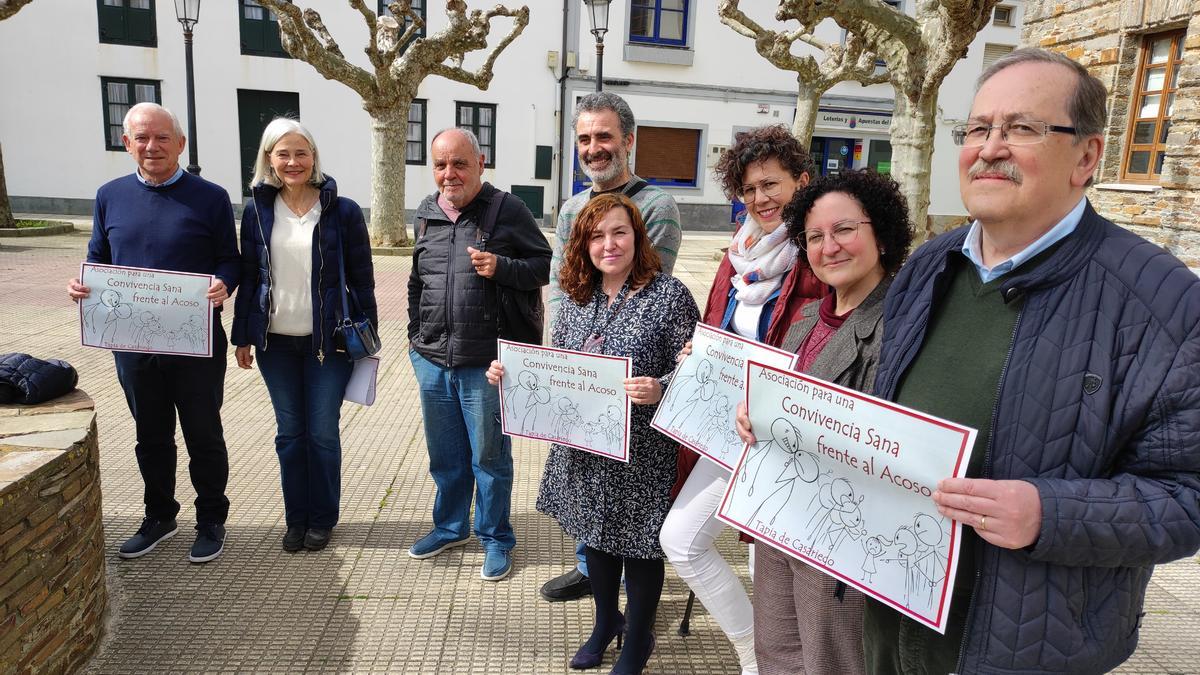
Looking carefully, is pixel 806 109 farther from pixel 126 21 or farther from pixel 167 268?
pixel 126 21

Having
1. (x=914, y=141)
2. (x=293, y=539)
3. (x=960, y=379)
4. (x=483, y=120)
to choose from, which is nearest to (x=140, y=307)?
(x=293, y=539)

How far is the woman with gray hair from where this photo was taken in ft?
11.4

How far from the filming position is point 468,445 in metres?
3.66

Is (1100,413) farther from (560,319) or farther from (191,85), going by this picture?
(191,85)

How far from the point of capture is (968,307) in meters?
1.63

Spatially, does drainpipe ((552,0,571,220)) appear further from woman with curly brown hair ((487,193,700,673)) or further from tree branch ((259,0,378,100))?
woman with curly brown hair ((487,193,700,673))

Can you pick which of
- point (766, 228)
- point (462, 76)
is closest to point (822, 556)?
point (766, 228)

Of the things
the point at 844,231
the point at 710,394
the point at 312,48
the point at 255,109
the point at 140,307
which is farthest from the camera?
the point at 255,109

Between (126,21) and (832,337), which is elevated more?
(126,21)

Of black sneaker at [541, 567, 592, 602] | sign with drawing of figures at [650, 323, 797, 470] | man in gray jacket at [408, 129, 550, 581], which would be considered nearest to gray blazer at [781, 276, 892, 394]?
sign with drawing of figures at [650, 323, 797, 470]

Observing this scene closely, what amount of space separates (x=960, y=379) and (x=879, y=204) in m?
0.79

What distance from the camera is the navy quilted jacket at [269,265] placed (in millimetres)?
3473

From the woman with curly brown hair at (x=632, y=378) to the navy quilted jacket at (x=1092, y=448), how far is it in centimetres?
131

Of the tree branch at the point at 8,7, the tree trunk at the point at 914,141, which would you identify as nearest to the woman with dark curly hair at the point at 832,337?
the tree trunk at the point at 914,141
